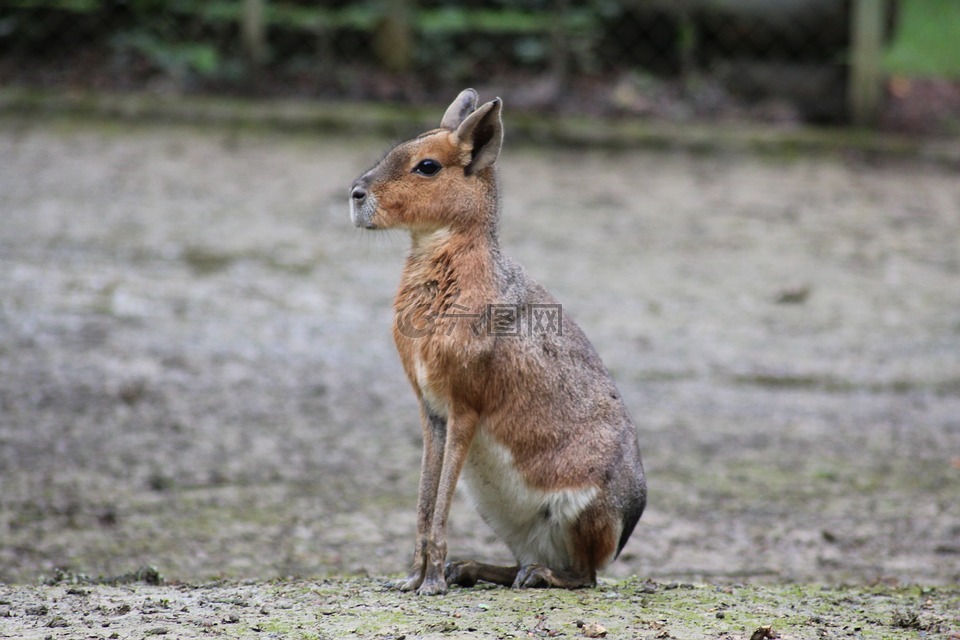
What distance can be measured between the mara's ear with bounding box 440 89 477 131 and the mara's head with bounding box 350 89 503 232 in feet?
0.36

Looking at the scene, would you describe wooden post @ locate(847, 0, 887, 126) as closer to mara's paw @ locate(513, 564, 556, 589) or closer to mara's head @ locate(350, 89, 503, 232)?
mara's head @ locate(350, 89, 503, 232)

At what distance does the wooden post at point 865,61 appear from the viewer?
965cm

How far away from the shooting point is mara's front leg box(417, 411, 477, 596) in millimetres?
3332

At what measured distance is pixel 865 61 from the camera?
32.1ft

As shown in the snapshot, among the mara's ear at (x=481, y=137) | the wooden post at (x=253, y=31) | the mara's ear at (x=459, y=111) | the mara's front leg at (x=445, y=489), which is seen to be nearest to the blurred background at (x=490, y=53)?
the wooden post at (x=253, y=31)

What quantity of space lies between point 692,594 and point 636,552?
1.27 meters

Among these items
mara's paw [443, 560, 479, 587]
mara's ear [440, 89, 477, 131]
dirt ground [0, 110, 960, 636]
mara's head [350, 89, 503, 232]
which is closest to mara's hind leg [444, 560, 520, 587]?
mara's paw [443, 560, 479, 587]

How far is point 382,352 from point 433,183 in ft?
11.5

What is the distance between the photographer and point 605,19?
403 inches

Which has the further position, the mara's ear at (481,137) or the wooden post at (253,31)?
the wooden post at (253,31)

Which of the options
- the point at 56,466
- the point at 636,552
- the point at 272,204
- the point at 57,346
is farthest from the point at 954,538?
the point at 272,204

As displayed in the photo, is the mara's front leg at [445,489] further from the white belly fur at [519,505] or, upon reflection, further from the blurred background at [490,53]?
the blurred background at [490,53]

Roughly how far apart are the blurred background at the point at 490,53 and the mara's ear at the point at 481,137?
262 inches

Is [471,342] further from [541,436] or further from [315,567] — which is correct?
[315,567]
